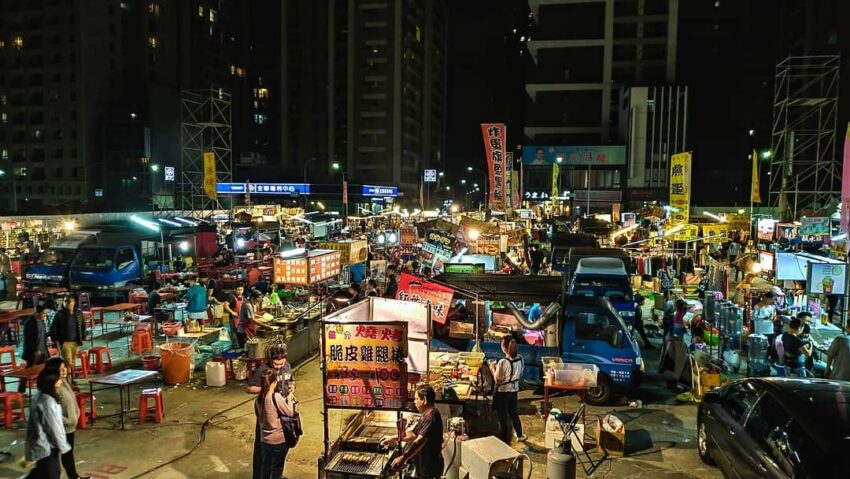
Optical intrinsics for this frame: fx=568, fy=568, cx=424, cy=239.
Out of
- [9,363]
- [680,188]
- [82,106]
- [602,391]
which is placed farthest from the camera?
[82,106]

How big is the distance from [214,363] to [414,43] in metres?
87.0

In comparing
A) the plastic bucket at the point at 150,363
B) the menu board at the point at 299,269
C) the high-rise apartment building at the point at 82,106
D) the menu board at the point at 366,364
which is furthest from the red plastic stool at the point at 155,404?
the high-rise apartment building at the point at 82,106

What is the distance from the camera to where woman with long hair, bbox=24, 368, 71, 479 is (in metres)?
6.18

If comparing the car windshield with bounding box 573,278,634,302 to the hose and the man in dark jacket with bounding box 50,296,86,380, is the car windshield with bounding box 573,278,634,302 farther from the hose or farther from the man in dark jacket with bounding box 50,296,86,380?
the man in dark jacket with bounding box 50,296,86,380

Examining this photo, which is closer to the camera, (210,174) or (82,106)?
(210,174)

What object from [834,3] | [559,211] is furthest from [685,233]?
[834,3]

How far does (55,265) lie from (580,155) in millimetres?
49317

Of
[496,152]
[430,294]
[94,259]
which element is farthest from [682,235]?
[94,259]

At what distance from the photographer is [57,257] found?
70.0ft

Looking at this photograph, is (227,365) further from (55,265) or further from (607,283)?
(55,265)

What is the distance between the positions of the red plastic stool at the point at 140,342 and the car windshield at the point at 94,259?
7093 millimetres

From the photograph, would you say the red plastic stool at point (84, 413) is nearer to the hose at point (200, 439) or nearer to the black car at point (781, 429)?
the hose at point (200, 439)

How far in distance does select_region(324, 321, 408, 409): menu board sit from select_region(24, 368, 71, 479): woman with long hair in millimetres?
3021

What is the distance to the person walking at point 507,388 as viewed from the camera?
895 centimetres
